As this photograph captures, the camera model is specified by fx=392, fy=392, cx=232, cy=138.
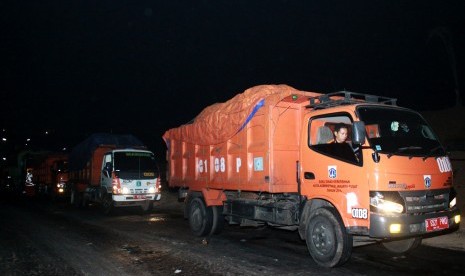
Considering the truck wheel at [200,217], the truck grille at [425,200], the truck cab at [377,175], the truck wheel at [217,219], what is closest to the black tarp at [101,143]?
the truck wheel at [200,217]

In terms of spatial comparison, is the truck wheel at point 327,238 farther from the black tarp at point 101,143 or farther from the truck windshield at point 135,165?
the black tarp at point 101,143

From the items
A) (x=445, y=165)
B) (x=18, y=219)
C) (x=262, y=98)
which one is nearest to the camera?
(x=445, y=165)

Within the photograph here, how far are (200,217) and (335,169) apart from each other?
455 centimetres

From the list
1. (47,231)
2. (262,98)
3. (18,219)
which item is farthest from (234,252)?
(18,219)

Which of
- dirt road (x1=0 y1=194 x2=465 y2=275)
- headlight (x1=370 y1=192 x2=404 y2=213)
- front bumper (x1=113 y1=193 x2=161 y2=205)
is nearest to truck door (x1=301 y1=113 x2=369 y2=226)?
headlight (x1=370 y1=192 x2=404 y2=213)

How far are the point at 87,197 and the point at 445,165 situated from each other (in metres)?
15.5

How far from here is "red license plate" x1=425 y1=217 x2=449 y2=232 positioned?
18.9ft

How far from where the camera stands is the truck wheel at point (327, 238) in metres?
6.00

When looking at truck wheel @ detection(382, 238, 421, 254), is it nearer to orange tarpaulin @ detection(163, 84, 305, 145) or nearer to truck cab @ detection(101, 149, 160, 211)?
orange tarpaulin @ detection(163, 84, 305, 145)

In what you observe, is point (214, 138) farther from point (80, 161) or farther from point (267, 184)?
point (80, 161)

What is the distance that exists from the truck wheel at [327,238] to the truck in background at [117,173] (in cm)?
998

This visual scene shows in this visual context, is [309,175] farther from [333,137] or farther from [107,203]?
[107,203]

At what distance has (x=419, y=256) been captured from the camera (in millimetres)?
7078

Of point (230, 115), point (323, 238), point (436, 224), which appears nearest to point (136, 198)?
point (230, 115)
